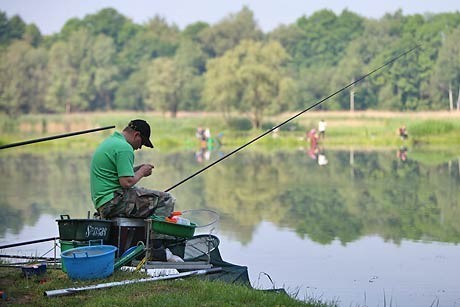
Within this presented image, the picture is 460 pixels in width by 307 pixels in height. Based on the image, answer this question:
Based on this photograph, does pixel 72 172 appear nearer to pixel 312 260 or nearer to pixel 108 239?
pixel 312 260

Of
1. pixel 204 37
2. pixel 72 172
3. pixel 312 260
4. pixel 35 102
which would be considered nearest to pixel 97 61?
pixel 35 102

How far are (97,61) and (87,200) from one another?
4770cm

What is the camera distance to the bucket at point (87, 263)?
513cm

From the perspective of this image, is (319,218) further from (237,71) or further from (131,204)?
(237,71)

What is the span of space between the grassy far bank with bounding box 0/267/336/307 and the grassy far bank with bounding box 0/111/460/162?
61.6ft

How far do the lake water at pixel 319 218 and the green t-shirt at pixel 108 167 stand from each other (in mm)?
1551

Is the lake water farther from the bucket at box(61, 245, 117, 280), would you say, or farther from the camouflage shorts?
the bucket at box(61, 245, 117, 280)

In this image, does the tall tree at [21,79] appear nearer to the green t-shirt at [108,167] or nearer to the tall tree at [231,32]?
the tall tree at [231,32]

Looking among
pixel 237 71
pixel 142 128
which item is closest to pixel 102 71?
pixel 237 71

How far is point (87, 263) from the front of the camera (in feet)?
16.8

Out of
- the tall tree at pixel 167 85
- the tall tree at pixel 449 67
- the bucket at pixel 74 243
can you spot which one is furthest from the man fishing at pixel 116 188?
the tall tree at pixel 449 67

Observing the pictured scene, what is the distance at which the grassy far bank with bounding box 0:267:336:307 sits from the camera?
462 cm

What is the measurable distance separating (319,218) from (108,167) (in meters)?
5.22

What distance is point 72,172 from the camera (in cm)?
1845
